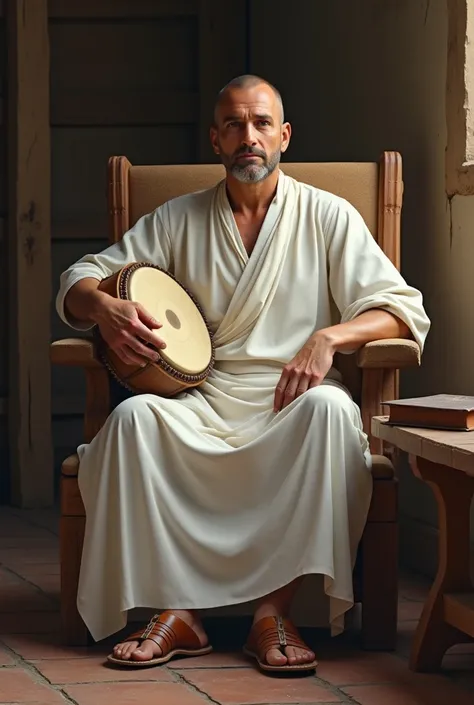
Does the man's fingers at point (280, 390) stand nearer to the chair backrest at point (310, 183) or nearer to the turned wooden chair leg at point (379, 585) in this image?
the turned wooden chair leg at point (379, 585)

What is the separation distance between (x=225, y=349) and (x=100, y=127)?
106 inches

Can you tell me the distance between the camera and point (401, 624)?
3.86m

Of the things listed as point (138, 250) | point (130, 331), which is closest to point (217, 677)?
point (130, 331)

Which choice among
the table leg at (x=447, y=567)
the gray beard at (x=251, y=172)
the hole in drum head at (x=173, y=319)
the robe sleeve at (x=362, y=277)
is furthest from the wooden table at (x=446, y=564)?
the gray beard at (x=251, y=172)

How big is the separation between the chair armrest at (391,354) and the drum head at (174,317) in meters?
0.48

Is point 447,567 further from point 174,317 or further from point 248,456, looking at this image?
Answer: point 174,317

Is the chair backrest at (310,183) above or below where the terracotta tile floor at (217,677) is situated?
above

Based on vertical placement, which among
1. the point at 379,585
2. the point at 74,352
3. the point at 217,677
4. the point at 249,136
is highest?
the point at 249,136

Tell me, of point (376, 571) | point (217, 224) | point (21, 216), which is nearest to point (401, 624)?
point (376, 571)

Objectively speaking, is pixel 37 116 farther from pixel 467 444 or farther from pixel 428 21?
pixel 467 444

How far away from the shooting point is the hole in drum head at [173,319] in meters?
3.79

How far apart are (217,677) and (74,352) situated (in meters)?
0.96

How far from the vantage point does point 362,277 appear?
12.6ft

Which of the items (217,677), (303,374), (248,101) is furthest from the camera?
(248,101)
